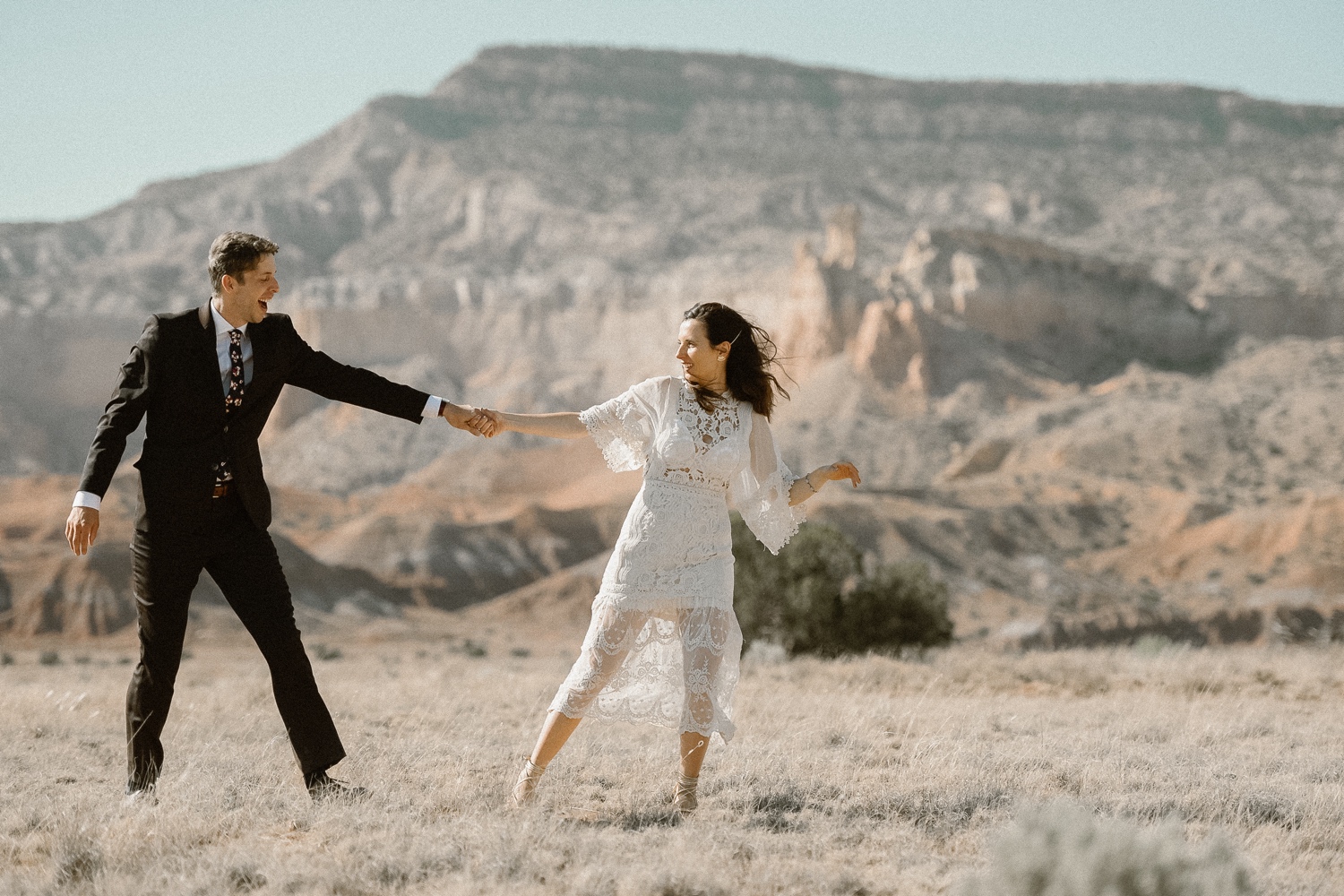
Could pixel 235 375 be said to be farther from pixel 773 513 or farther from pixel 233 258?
pixel 773 513

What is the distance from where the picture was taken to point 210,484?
175 inches

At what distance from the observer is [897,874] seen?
148 inches

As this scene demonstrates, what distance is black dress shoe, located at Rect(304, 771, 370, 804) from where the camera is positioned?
4.52 metres

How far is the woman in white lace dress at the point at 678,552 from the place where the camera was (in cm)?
454

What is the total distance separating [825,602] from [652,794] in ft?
49.1

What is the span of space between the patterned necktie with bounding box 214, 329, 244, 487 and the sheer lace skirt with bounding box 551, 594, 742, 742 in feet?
4.58

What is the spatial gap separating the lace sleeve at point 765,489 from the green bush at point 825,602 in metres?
14.2

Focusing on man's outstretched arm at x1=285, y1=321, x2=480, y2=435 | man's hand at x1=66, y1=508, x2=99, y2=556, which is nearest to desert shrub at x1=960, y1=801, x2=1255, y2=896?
man's outstretched arm at x1=285, y1=321, x2=480, y2=435

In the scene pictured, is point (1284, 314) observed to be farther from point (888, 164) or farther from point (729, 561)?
point (729, 561)

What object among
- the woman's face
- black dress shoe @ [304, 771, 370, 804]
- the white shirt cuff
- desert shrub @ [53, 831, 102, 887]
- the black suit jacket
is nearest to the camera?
desert shrub @ [53, 831, 102, 887]

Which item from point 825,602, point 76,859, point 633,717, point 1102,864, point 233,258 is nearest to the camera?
point 1102,864

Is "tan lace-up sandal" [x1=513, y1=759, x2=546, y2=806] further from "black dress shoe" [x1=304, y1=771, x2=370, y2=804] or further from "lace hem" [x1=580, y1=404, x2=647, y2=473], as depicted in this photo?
"lace hem" [x1=580, y1=404, x2=647, y2=473]

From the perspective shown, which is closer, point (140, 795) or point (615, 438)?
point (140, 795)

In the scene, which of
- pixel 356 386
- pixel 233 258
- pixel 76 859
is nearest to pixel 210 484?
pixel 356 386
